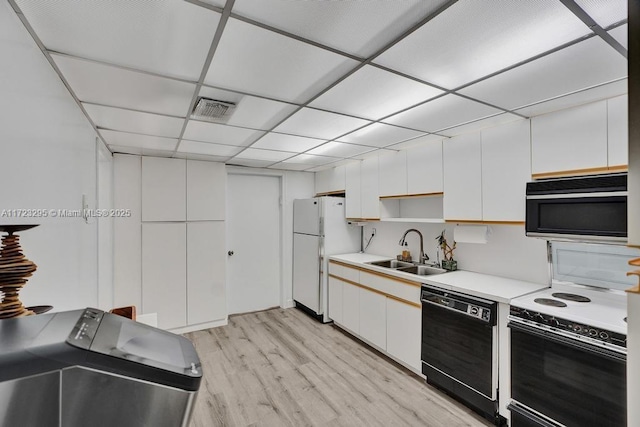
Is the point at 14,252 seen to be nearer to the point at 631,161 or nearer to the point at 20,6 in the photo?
the point at 20,6

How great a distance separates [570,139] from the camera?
198cm

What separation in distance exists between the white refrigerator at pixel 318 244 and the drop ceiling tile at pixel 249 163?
81 cm

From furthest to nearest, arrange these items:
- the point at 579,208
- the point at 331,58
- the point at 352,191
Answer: the point at 352,191 → the point at 579,208 → the point at 331,58

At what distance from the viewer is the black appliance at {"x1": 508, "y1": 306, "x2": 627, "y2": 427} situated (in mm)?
1531

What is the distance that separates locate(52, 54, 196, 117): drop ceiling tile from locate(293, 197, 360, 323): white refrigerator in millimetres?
2480

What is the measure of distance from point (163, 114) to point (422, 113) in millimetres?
1877

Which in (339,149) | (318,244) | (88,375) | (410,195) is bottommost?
(318,244)

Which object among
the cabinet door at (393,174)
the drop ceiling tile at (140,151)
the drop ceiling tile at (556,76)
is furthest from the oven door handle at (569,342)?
the drop ceiling tile at (140,151)

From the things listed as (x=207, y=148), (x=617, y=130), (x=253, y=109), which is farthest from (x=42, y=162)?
(x=617, y=130)

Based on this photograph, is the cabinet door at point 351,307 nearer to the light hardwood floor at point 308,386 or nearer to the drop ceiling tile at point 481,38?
the light hardwood floor at point 308,386

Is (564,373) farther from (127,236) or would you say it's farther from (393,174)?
(127,236)

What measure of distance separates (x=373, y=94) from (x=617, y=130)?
5.00ft

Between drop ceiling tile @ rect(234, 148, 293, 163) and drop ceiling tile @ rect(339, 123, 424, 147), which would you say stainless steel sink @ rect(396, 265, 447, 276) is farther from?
drop ceiling tile @ rect(234, 148, 293, 163)

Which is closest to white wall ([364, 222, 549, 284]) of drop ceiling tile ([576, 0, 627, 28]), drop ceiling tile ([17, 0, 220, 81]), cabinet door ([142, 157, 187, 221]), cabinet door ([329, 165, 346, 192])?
cabinet door ([329, 165, 346, 192])
